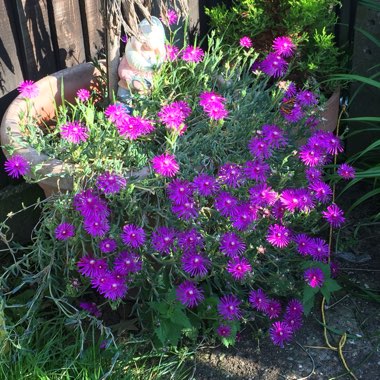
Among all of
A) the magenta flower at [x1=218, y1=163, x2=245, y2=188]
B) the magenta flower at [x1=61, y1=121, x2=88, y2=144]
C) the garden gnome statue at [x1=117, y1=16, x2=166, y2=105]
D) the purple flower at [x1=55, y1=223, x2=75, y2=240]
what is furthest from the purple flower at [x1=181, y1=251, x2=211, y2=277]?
the garden gnome statue at [x1=117, y1=16, x2=166, y2=105]

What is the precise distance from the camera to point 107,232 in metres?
2.16

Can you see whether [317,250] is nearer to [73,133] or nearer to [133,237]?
[133,237]

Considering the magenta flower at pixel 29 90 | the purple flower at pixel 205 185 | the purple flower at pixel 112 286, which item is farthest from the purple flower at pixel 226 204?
the magenta flower at pixel 29 90

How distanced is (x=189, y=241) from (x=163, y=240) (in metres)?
0.08

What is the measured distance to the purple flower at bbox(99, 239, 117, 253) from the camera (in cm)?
209

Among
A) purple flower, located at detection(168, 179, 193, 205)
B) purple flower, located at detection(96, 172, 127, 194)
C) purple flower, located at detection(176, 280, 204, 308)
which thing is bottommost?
purple flower, located at detection(176, 280, 204, 308)

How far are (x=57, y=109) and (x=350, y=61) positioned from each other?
1.43 m

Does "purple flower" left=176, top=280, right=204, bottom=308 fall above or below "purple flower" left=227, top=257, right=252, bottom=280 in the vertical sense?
below

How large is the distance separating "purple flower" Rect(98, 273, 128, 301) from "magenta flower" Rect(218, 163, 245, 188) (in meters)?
0.46

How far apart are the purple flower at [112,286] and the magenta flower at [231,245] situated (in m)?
0.34

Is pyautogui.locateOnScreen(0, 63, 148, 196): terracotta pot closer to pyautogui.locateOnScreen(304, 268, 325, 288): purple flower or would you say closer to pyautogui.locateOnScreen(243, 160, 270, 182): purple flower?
pyautogui.locateOnScreen(243, 160, 270, 182): purple flower

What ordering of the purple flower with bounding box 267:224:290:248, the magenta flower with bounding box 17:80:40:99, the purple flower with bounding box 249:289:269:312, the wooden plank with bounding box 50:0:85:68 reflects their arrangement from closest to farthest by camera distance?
1. the purple flower with bounding box 267:224:290:248
2. the purple flower with bounding box 249:289:269:312
3. the magenta flower with bounding box 17:80:40:99
4. the wooden plank with bounding box 50:0:85:68

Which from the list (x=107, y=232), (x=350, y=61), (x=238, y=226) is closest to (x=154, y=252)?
(x=107, y=232)

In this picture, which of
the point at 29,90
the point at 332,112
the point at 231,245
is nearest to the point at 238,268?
the point at 231,245
